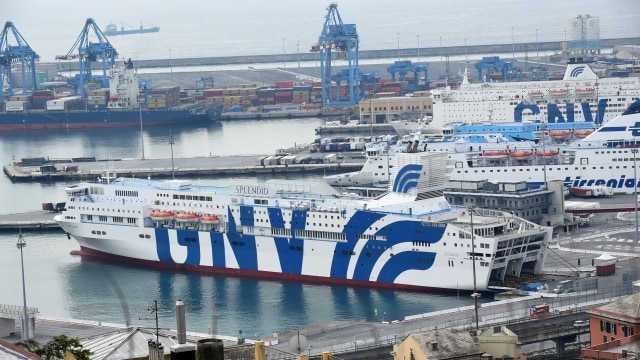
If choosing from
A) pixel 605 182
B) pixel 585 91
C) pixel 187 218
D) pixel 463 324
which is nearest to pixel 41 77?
pixel 585 91

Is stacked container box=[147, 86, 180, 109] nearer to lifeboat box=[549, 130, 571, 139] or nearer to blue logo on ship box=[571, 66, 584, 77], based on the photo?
blue logo on ship box=[571, 66, 584, 77]

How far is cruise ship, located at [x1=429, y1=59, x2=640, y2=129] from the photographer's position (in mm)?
37219

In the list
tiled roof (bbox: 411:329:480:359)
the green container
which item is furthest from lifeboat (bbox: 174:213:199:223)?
the green container

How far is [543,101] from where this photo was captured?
1495 inches

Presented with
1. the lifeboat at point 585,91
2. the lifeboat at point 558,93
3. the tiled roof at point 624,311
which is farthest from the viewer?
the lifeboat at point 558,93

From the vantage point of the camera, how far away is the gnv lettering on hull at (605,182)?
2756 centimetres

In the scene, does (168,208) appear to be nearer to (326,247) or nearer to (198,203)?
(198,203)

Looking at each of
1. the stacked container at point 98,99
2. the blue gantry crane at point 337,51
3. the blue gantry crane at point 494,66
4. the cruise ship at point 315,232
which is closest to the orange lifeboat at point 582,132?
the cruise ship at point 315,232

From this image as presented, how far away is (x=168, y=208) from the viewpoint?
23.1 metres

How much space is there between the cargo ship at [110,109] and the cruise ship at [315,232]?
25161 mm

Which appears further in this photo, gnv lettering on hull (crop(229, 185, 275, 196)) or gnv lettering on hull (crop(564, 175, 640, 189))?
gnv lettering on hull (crop(564, 175, 640, 189))

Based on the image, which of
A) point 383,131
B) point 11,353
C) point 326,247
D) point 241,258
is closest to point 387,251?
point 326,247

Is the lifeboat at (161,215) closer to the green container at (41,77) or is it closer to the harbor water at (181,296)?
the harbor water at (181,296)

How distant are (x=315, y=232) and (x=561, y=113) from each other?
17.1 meters
